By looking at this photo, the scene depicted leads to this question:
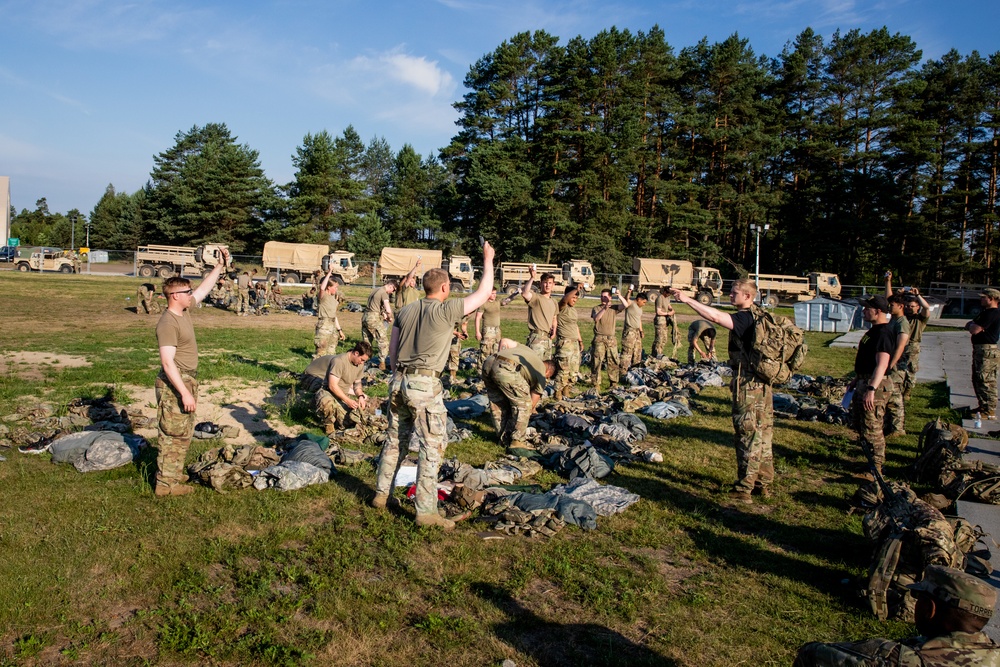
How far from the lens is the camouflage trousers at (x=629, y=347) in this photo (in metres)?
13.9

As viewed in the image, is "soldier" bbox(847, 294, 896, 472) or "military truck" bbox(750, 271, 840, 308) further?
"military truck" bbox(750, 271, 840, 308)

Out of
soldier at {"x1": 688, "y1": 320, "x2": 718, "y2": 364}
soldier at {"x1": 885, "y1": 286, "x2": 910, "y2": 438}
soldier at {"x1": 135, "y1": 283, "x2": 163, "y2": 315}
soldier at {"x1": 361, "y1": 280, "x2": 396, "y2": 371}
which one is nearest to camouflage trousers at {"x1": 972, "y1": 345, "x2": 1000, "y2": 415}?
soldier at {"x1": 885, "y1": 286, "x2": 910, "y2": 438}

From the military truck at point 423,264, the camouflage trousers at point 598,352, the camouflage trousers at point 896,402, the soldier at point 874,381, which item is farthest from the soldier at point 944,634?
the military truck at point 423,264

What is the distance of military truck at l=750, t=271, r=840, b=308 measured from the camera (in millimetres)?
41719

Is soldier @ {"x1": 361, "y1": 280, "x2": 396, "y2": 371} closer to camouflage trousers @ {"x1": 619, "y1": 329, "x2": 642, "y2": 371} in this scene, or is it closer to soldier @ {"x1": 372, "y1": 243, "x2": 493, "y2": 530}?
camouflage trousers @ {"x1": 619, "y1": 329, "x2": 642, "y2": 371}

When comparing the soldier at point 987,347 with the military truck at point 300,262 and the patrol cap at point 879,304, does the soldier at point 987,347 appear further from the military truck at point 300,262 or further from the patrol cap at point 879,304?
the military truck at point 300,262

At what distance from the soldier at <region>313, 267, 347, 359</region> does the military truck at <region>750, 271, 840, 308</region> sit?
34436 millimetres

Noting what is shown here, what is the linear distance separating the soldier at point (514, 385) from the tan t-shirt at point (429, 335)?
2775mm

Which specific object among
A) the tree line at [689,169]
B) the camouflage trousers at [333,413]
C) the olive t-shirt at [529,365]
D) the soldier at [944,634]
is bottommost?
the camouflage trousers at [333,413]

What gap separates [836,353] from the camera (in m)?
20.2

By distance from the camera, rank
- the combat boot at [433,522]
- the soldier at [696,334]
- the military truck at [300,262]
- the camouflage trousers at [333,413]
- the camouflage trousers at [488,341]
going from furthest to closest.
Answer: the military truck at [300,262] → the soldier at [696,334] → the camouflage trousers at [488,341] → the camouflage trousers at [333,413] → the combat boot at [433,522]

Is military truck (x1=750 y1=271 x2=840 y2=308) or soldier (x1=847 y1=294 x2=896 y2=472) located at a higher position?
military truck (x1=750 y1=271 x2=840 y2=308)

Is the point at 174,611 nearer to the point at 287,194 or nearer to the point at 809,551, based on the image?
the point at 809,551

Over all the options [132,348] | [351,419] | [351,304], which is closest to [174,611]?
[351,419]
